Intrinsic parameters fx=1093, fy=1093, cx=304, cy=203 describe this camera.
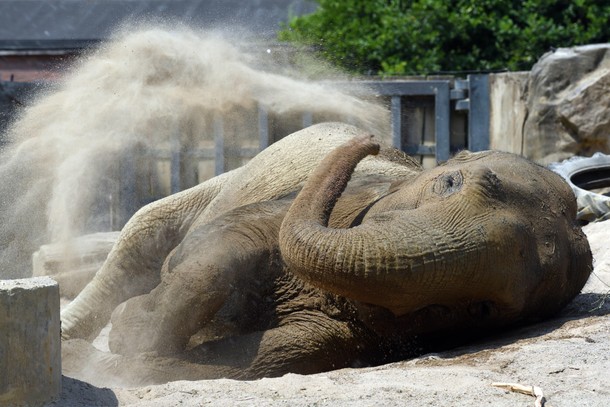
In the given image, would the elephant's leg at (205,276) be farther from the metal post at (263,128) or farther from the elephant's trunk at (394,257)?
the metal post at (263,128)

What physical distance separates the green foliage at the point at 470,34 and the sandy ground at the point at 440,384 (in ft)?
43.6

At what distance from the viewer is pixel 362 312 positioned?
17.1 feet

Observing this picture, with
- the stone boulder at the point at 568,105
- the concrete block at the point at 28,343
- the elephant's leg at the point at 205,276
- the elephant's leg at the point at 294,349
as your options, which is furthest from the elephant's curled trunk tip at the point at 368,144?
the stone boulder at the point at 568,105

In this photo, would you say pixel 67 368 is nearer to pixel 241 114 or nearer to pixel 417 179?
pixel 417 179

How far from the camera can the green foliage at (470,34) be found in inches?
711

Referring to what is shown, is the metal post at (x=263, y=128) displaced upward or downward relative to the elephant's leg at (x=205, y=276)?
upward

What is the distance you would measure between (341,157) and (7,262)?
17.9ft

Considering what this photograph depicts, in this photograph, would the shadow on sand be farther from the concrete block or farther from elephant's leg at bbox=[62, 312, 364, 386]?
elephant's leg at bbox=[62, 312, 364, 386]

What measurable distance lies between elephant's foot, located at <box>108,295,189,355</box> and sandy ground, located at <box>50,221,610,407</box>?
907 millimetres

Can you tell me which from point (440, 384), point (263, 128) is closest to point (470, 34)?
point (263, 128)

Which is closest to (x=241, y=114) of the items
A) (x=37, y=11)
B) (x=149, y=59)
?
(x=149, y=59)

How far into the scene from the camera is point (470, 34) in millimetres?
18812

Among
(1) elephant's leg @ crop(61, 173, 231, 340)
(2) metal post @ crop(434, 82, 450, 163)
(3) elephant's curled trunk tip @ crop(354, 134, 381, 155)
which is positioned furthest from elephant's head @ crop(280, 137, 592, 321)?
(2) metal post @ crop(434, 82, 450, 163)

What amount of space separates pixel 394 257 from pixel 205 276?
3.65ft
